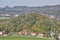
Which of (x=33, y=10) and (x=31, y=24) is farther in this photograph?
(x=33, y=10)

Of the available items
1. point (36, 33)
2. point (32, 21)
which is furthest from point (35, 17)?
point (36, 33)

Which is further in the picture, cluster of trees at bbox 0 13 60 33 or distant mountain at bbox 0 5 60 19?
distant mountain at bbox 0 5 60 19

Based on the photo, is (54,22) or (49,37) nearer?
(49,37)

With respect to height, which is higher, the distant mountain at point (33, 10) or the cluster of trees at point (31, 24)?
the distant mountain at point (33, 10)

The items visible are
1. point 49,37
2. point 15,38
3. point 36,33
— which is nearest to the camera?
point 15,38

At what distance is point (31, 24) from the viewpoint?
276 centimetres

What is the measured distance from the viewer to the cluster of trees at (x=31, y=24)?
8.89 ft

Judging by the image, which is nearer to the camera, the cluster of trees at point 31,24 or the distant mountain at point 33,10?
the cluster of trees at point 31,24

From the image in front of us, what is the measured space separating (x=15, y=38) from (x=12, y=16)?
75 cm

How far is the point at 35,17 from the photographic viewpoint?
9.14 feet

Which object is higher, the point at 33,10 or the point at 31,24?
the point at 33,10

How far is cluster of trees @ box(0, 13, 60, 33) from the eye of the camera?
2709 millimetres

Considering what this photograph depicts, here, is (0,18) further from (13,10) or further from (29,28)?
(29,28)

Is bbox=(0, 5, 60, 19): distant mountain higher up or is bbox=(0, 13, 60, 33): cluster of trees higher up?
bbox=(0, 5, 60, 19): distant mountain
